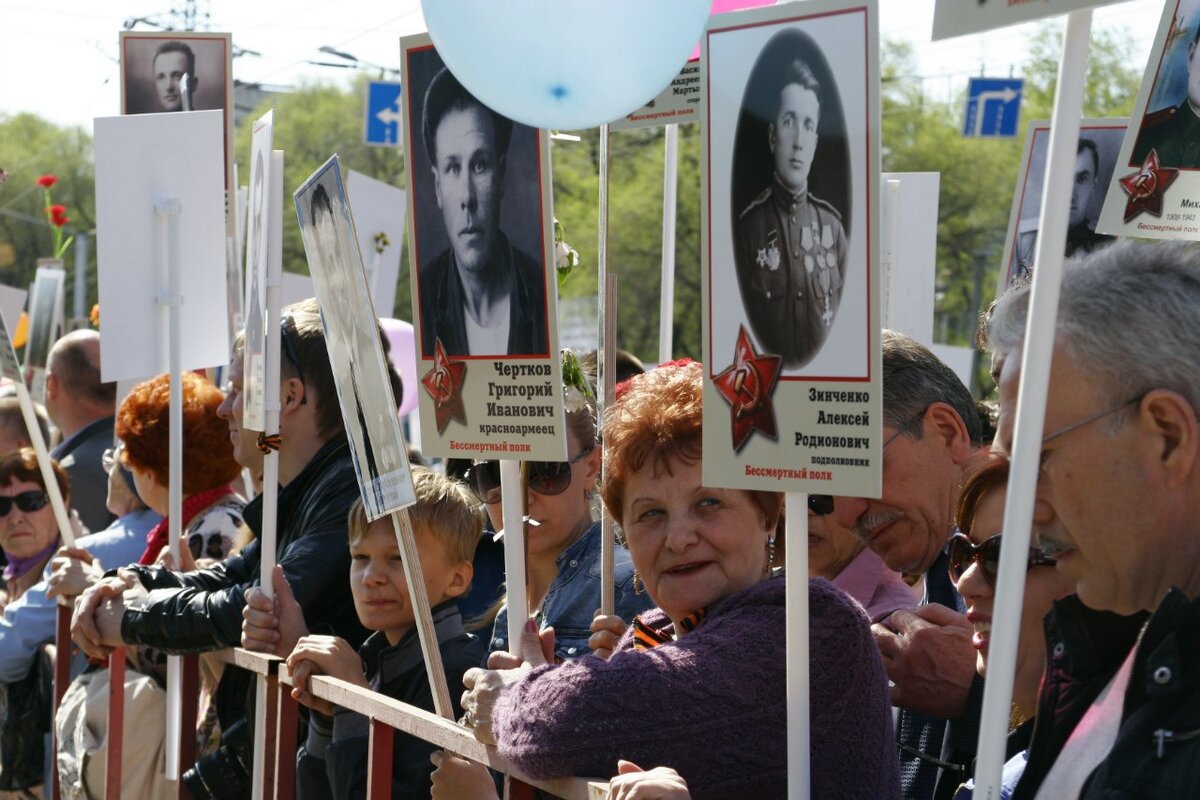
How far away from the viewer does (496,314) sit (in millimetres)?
2971

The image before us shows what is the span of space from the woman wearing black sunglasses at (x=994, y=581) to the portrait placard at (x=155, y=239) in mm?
3127

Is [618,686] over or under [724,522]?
under

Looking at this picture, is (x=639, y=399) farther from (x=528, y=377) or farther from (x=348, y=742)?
(x=348, y=742)

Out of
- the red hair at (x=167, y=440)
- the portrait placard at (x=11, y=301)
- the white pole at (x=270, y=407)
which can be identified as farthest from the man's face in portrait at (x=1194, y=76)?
the portrait placard at (x=11, y=301)

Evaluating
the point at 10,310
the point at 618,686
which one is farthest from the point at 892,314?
the point at 10,310

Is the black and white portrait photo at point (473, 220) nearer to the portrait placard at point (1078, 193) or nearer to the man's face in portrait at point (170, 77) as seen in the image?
the portrait placard at point (1078, 193)

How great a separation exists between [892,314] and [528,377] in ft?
5.86

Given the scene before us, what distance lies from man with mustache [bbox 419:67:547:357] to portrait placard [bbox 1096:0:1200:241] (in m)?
1.33

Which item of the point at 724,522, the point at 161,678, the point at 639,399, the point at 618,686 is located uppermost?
the point at 639,399

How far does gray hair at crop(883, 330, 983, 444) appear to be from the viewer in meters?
3.16

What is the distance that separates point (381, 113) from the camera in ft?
52.1

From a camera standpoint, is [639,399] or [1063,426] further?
[639,399]

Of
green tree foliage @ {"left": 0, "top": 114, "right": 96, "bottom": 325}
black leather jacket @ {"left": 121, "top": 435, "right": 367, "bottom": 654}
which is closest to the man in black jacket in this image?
black leather jacket @ {"left": 121, "top": 435, "right": 367, "bottom": 654}

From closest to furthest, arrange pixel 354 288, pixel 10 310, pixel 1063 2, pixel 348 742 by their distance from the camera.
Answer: pixel 1063 2 < pixel 354 288 < pixel 348 742 < pixel 10 310
